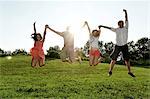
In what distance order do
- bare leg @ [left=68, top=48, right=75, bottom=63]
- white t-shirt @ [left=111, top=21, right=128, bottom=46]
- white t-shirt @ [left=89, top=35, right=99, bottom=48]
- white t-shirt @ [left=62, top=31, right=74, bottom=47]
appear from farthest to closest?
white t-shirt @ [left=89, top=35, right=99, bottom=48], bare leg @ [left=68, top=48, right=75, bottom=63], white t-shirt @ [left=62, top=31, right=74, bottom=47], white t-shirt @ [left=111, top=21, right=128, bottom=46]

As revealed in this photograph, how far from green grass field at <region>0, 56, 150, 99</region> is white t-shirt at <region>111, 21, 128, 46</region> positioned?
11.2 feet

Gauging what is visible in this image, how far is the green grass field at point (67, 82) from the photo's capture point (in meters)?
18.2

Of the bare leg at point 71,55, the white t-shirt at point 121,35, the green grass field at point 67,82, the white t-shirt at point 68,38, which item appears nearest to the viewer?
the white t-shirt at point 121,35

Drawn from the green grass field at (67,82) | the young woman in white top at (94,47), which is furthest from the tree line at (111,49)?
the green grass field at (67,82)

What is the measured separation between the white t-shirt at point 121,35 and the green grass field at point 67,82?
341cm

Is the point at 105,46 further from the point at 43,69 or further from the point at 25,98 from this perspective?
the point at 43,69

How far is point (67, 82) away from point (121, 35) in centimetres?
775

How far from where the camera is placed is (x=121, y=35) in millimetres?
14852

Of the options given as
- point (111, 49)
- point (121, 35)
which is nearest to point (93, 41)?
point (121, 35)

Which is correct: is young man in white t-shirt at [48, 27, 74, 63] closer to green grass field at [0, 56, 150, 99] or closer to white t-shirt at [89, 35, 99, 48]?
white t-shirt at [89, 35, 99, 48]

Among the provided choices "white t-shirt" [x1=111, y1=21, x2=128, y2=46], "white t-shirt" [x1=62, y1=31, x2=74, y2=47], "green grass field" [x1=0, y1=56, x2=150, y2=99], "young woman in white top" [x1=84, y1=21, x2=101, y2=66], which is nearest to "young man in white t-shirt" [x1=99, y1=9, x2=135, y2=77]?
"white t-shirt" [x1=111, y1=21, x2=128, y2=46]

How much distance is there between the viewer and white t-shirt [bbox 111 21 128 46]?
48.6ft

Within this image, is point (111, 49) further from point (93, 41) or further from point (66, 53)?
point (66, 53)

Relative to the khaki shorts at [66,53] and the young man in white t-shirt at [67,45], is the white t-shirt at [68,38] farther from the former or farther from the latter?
the khaki shorts at [66,53]
